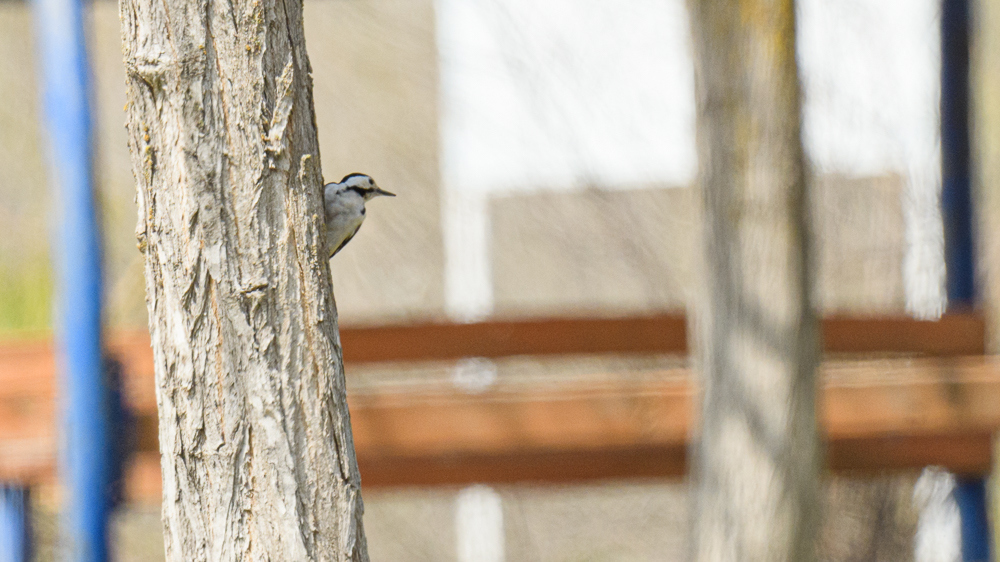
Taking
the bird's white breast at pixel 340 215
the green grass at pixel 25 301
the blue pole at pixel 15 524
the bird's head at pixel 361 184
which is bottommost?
the blue pole at pixel 15 524

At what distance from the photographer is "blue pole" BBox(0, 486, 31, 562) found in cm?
274

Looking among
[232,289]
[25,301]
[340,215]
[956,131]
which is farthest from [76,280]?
[956,131]

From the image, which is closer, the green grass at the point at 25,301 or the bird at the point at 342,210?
the bird at the point at 342,210

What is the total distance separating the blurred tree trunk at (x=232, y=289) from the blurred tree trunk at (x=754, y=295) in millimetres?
1654

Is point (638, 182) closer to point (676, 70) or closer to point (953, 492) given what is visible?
point (676, 70)

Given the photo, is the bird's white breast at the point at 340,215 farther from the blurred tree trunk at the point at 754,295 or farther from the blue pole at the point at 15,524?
the blue pole at the point at 15,524

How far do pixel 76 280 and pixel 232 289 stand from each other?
1.65 m

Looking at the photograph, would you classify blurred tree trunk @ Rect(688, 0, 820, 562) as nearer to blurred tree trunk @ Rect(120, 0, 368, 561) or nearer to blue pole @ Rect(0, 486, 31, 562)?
blurred tree trunk @ Rect(120, 0, 368, 561)

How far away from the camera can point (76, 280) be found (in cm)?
252

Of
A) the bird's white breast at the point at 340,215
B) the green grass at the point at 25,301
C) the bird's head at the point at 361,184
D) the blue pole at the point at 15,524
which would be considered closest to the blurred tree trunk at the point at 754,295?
Result: the bird's head at the point at 361,184

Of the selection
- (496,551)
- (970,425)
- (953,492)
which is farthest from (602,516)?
(970,425)

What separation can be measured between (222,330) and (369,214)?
424 cm

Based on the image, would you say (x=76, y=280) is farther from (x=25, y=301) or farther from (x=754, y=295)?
(x=25, y=301)

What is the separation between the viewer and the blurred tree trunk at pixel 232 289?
1118mm
